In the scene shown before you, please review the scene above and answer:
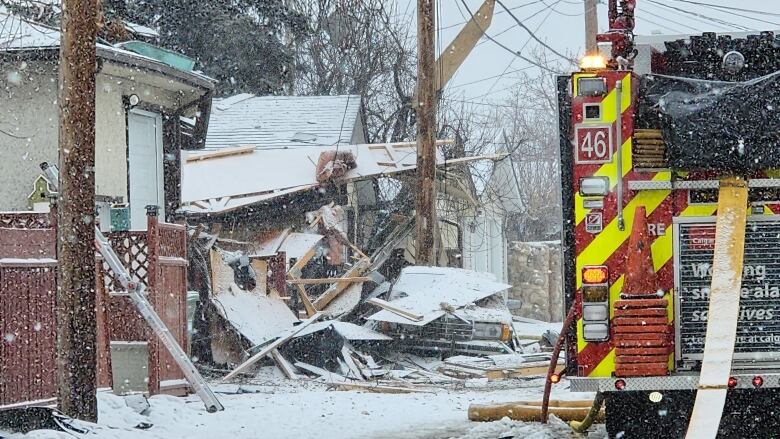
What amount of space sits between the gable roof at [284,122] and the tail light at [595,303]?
20.4 metres

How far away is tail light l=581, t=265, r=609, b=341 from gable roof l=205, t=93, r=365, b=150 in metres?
20.4

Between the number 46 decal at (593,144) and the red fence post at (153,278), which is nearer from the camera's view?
the number 46 decal at (593,144)

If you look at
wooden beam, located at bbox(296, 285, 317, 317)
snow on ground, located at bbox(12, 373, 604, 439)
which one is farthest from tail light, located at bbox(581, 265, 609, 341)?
wooden beam, located at bbox(296, 285, 317, 317)

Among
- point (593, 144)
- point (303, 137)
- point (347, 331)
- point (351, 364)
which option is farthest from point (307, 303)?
point (593, 144)

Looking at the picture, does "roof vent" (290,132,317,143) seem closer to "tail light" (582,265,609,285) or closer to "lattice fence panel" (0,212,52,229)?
"lattice fence panel" (0,212,52,229)

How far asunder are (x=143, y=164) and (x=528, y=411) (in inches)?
379

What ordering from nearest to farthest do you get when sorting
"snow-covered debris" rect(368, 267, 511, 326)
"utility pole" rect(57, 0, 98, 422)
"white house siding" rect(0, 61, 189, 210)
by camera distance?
1. "utility pole" rect(57, 0, 98, 422)
2. "white house siding" rect(0, 61, 189, 210)
3. "snow-covered debris" rect(368, 267, 511, 326)

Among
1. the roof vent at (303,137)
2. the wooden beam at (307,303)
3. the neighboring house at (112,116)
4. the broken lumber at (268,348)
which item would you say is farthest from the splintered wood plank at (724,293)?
the roof vent at (303,137)

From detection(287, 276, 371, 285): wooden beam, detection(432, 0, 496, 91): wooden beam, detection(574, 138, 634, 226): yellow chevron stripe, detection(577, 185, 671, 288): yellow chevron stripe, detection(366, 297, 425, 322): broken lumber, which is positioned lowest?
detection(366, 297, 425, 322): broken lumber

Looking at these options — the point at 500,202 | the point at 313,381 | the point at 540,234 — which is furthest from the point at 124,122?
the point at 540,234

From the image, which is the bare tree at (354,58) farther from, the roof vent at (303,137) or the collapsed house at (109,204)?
the collapsed house at (109,204)

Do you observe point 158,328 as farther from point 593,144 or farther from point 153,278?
point 593,144

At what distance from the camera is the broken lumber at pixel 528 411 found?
9328mm

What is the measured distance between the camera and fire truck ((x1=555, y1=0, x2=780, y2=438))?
21.4 ft
